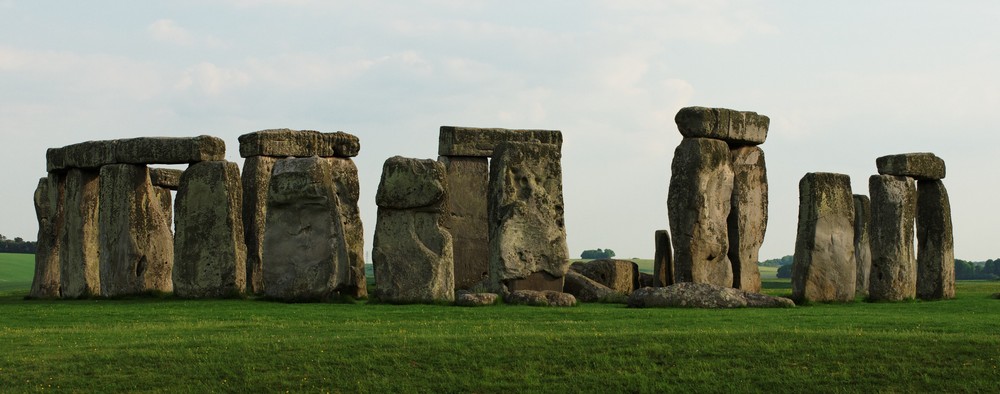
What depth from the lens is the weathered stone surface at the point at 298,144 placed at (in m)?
29.8

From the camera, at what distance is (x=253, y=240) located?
1191 inches

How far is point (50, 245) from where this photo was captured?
32531mm

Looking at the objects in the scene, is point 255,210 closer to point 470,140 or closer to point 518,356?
point 470,140

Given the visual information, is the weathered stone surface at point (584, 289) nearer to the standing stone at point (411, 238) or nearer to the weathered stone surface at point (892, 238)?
the standing stone at point (411, 238)

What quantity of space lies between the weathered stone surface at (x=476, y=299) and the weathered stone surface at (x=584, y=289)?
2883 mm

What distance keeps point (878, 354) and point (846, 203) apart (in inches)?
393

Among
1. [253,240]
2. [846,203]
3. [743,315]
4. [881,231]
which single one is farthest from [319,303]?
[881,231]

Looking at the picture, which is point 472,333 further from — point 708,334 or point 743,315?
point 743,315

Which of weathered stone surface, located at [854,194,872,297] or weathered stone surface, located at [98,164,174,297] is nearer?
weathered stone surface, located at [98,164,174,297]

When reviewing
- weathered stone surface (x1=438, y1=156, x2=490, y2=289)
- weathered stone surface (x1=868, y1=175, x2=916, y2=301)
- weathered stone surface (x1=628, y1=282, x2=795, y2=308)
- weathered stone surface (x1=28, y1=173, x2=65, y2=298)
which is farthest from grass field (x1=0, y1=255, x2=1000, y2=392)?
weathered stone surface (x1=438, y1=156, x2=490, y2=289)

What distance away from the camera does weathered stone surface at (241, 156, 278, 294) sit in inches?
1182

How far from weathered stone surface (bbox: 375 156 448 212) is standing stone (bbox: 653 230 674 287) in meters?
6.56

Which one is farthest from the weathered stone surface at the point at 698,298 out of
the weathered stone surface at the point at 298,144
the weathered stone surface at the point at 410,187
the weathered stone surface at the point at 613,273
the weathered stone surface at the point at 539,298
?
the weathered stone surface at the point at 298,144

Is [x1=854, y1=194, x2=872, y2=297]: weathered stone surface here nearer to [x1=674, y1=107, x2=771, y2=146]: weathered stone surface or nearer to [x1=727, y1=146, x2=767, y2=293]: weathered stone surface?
[x1=727, y1=146, x2=767, y2=293]: weathered stone surface
